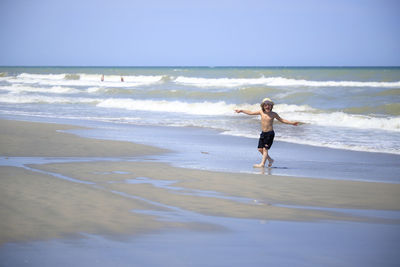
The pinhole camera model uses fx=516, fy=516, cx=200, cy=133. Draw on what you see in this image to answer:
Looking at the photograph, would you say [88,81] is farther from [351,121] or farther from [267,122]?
[267,122]

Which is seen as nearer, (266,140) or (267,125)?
(266,140)

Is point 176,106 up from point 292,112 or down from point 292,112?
down

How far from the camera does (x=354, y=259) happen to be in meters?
3.99

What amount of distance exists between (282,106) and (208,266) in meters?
21.3

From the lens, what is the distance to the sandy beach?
15.7 feet

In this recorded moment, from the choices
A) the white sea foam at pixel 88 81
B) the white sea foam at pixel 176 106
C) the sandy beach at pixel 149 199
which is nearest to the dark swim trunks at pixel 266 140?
the sandy beach at pixel 149 199

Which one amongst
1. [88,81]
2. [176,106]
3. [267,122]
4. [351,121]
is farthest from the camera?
[88,81]

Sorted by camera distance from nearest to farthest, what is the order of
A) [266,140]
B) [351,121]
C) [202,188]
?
[202,188] → [266,140] → [351,121]

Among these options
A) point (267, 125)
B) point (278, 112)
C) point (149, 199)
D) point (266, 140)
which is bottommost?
point (149, 199)

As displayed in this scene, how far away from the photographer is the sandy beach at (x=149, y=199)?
479cm

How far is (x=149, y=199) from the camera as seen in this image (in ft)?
19.4

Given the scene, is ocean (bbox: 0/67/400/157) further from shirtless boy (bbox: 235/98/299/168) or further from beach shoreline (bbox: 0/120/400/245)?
beach shoreline (bbox: 0/120/400/245)

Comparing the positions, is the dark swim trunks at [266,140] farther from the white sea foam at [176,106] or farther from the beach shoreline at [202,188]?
the white sea foam at [176,106]

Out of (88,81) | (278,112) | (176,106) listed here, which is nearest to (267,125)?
(278,112)
